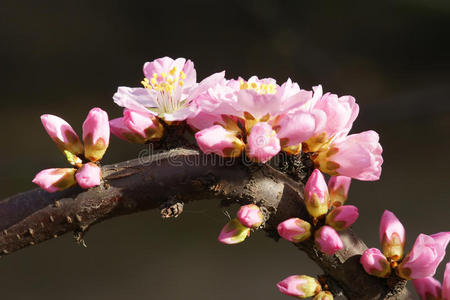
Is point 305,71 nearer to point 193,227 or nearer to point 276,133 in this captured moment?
point 193,227

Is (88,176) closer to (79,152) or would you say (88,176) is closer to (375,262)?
(79,152)

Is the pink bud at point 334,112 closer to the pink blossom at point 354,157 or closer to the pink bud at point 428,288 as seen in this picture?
the pink blossom at point 354,157

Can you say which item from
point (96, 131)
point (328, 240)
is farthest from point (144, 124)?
point (328, 240)

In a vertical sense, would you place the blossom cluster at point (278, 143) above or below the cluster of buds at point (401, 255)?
above

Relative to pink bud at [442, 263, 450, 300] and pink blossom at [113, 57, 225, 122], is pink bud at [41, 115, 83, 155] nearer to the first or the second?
pink blossom at [113, 57, 225, 122]

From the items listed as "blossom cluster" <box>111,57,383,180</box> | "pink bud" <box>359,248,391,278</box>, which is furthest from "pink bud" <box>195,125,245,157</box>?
"pink bud" <box>359,248,391,278</box>

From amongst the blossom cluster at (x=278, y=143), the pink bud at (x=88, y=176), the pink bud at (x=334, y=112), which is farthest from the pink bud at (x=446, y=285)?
the pink bud at (x=88, y=176)
